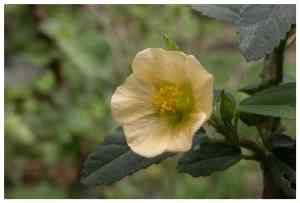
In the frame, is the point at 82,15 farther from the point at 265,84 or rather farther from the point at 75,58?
the point at 265,84

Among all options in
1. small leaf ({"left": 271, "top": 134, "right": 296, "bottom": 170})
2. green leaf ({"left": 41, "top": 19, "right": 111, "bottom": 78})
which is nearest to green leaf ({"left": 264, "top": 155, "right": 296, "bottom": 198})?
small leaf ({"left": 271, "top": 134, "right": 296, "bottom": 170})

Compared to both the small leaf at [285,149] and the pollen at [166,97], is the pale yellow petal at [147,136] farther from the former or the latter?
the small leaf at [285,149]

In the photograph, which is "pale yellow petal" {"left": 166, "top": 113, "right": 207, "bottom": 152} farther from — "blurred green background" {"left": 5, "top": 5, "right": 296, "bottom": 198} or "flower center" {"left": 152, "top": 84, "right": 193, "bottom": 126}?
"blurred green background" {"left": 5, "top": 5, "right": 296, "bottom": 198}

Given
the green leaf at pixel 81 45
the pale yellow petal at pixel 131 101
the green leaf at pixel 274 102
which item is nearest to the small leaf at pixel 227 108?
the green leaf at pixel 274 102

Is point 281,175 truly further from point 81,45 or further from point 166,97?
point 81,45

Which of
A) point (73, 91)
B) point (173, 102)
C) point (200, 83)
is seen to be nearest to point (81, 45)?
point (73, 91)

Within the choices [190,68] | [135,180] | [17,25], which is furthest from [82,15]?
[190,68]

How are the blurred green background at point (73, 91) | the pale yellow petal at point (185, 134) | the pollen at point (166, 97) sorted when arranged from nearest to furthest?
1. the pale yellow petal at point (185, 134)
2. the pollen at point (166, 97)
3. the blurred green background at point (73, 91)
